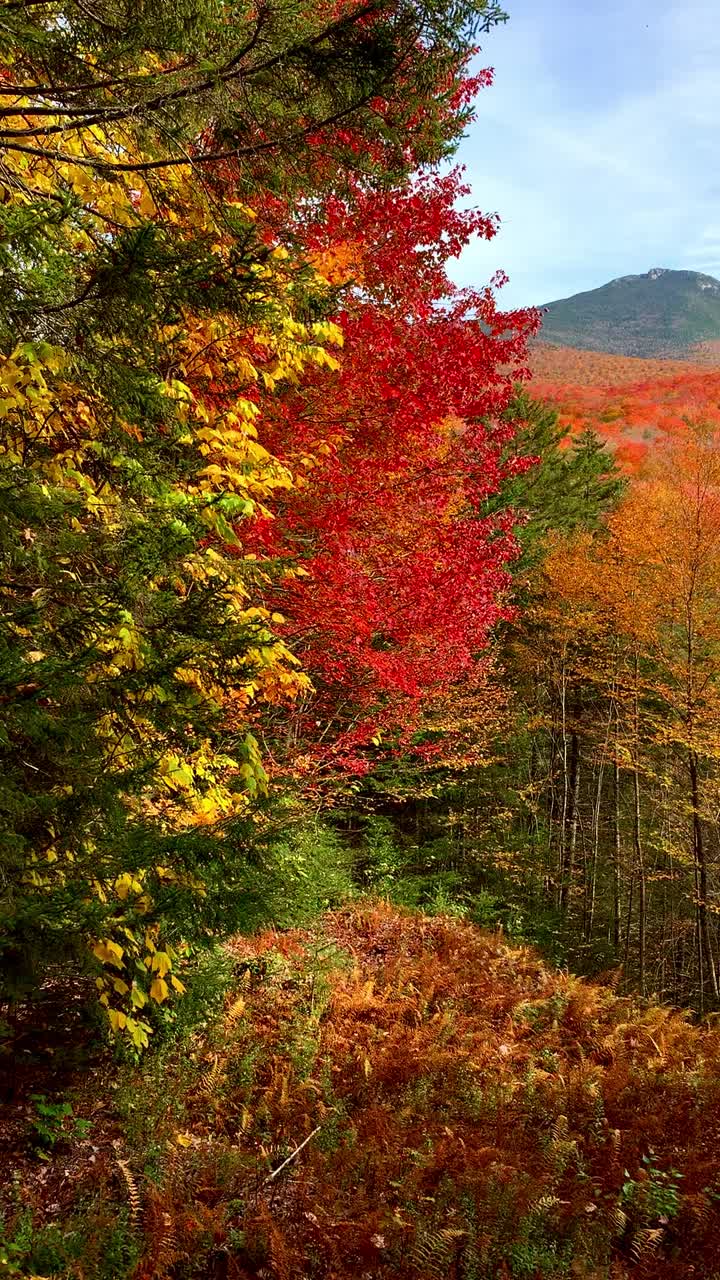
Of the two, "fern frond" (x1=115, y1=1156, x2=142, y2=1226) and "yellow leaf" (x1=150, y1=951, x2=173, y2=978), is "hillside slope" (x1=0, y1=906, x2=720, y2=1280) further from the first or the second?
"yellow leaf" (x1=150, y1=951, x2=173, y2=978)

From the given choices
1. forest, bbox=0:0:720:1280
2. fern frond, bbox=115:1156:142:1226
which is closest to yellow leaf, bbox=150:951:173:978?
forest, bbox=0:0:720:1280

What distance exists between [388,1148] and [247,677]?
137 inches

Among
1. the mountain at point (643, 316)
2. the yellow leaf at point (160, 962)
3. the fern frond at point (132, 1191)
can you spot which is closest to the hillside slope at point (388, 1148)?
the fern frond at point (132, 1191)

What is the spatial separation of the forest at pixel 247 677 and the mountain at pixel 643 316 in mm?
105696

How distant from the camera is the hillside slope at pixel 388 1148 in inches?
134

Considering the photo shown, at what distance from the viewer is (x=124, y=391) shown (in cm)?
288

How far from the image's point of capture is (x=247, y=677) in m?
2.96

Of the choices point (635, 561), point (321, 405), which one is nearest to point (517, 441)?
point (635, 561)

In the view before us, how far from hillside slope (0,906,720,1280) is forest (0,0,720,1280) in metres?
0.03

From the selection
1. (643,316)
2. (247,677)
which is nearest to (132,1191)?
(247,677)

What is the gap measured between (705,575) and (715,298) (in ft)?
594

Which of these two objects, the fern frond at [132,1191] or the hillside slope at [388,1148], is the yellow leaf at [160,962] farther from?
the fern frond at [132,1191]

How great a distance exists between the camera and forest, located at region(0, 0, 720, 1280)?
103 inches

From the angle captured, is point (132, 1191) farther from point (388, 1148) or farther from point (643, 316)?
point (643, 316)
